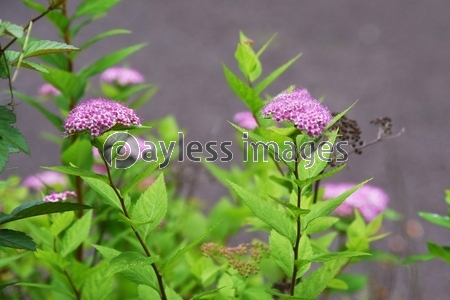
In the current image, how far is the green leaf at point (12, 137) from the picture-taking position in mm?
1004

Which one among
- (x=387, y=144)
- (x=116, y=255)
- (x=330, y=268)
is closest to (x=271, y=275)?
(x=330, y=268)

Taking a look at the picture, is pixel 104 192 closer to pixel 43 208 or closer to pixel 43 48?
pixel 43 208

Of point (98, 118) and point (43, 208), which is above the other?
point (98, 118)

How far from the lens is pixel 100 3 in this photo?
172 cm

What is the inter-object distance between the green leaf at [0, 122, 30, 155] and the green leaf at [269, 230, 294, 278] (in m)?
0.43

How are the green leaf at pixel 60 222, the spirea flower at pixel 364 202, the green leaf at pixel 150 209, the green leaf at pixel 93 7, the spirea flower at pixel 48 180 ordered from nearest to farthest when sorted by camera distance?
the green leaf at pixel 150 209
the green leaf at pixel 60 222
the green leaf at pixel 93 7
the spirea flower at pixel 364 202
the spirea flower at pixel 48 180

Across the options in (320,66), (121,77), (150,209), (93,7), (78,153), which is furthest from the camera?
(320,66)

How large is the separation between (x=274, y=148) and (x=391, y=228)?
2.95m

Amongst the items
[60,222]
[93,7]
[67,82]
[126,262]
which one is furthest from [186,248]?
[93,7]

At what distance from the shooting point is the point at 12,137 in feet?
3.31

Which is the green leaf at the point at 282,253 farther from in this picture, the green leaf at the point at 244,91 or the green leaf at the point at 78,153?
the green leaf at the point at 78,153

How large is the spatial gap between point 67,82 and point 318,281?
81 cm

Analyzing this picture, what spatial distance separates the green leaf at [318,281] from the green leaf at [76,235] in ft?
1.37

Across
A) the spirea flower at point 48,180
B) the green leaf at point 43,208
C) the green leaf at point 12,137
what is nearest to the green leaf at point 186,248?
the green leaf at point 43,208
